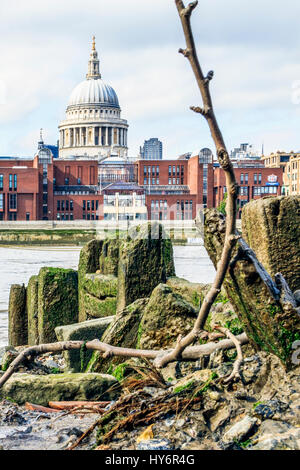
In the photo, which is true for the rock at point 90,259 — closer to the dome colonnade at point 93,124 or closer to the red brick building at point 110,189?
the red brick building at point 110,189

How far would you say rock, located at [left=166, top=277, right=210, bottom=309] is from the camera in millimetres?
7109

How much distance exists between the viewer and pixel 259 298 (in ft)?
11.8

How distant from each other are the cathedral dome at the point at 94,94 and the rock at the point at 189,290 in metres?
134

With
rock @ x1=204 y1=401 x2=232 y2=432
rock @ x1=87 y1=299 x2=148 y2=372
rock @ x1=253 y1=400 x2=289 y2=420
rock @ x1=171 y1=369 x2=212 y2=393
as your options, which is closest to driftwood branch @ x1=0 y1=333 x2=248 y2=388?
rock @ x1=171 y1=369 x2=212 y2=393

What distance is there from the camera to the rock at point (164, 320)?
17.8 feet

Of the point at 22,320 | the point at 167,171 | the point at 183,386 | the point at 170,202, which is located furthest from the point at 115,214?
the point at 183,386

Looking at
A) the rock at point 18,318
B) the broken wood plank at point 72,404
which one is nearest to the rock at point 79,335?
the broken wood plank at point 72,404

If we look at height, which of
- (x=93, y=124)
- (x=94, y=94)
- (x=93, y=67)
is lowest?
(x=93, y=124)

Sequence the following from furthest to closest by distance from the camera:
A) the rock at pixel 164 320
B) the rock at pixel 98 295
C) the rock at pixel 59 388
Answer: the rock at pixel 98 295, the rock at pixel 164 320, the rock at pixel 59 388

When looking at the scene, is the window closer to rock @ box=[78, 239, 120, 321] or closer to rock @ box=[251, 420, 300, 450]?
rock @ box=[78, 239, 120, 321]

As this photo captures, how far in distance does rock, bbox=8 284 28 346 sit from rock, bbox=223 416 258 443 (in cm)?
747

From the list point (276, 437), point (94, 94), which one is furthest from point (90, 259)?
point (94, 94)

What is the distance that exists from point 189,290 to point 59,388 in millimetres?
2943

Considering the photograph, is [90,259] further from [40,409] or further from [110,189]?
[110,189]
